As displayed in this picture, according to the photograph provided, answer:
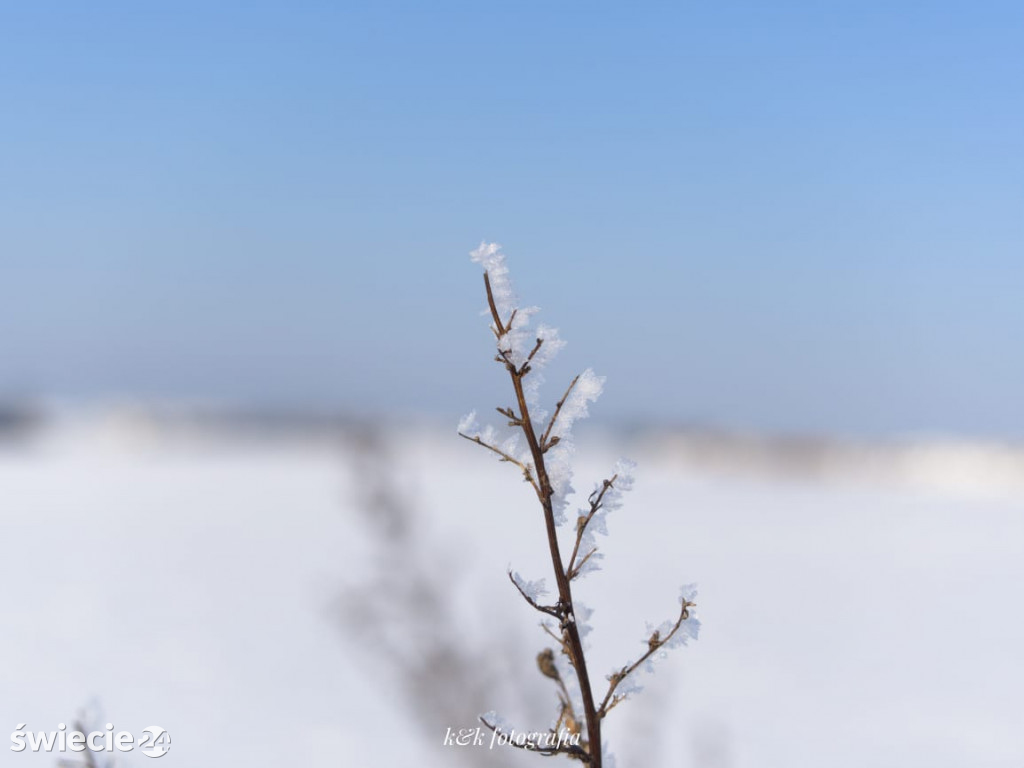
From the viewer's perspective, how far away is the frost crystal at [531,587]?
0.68 metres

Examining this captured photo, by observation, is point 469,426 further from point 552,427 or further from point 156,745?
point 156,745

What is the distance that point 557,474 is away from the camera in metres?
0.65

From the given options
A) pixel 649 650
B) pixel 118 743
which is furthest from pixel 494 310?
pixel 118 743

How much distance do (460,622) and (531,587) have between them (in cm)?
139

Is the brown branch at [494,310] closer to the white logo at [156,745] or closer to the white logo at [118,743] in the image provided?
the white logo at [118,743]

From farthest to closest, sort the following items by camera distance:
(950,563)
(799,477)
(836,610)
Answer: (799,477) → (950,563) → (836,610)

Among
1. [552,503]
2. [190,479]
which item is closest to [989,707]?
[552,503]

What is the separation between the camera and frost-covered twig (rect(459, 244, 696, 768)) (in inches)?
24.0

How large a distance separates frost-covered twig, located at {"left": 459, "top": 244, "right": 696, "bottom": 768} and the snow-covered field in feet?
0.46

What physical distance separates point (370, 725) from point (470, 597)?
1187mm

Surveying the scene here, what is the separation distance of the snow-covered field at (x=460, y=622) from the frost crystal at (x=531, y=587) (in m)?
0.09

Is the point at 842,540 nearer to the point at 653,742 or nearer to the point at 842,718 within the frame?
the point at 842,718

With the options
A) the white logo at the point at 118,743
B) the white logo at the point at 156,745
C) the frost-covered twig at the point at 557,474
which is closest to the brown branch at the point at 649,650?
the frost-covered twig at the point at 557,474

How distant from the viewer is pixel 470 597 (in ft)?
15.9
